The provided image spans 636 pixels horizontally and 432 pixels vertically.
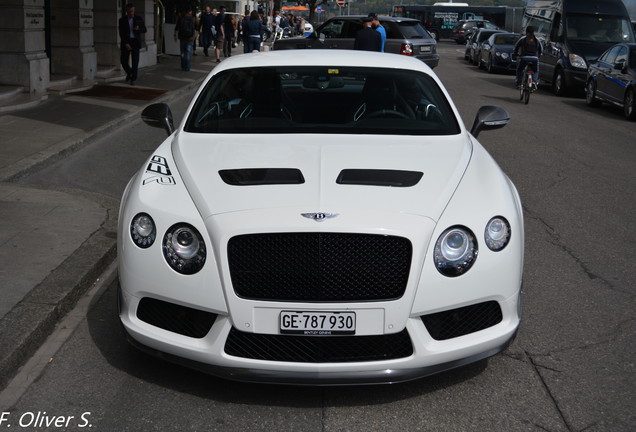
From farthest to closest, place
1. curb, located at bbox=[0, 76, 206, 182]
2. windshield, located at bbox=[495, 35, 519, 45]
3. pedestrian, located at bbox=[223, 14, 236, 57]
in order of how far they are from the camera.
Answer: windshield, located at bbox=[495, 35, 519, 45]
pedestrian, located at bbox=[223, 14, 236, 57]
curb, located at bbox=[0, 76, 206, 182]

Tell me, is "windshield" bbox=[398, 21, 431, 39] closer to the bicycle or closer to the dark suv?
the dark suv

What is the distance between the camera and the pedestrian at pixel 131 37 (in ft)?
67.1

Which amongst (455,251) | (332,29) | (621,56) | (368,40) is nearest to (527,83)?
(621,56)

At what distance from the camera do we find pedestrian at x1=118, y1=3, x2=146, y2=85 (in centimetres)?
2044

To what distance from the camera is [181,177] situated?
468cm

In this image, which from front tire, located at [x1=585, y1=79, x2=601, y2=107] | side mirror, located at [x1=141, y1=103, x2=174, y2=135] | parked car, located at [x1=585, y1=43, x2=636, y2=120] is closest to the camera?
side mirror, located at [x1=141, y1=103, x2=174, y2=135]

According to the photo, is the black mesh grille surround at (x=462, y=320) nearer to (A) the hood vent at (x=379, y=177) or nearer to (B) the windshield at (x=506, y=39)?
(A) the hood vent at (x=379, y=177)

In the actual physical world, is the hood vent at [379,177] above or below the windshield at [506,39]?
above

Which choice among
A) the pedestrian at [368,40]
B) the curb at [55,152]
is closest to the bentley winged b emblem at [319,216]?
the curb at [55,152]

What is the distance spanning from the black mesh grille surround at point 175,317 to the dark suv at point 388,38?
19.3m

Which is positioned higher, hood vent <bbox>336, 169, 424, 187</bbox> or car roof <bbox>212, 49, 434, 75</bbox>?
car roof <bbox>212, 49, 434, 75</bbox>

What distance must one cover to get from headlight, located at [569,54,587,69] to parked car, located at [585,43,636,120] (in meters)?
1.69

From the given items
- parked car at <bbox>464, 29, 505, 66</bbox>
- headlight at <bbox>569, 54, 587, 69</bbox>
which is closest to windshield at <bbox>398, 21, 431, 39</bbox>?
headlight at <bbox>569, 54, 587, 69</bbox>

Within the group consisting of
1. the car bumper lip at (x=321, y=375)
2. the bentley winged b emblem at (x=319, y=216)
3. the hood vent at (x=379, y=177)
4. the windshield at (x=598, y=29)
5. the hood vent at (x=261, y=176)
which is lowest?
the car bumper lip at (x=321, y=375)
